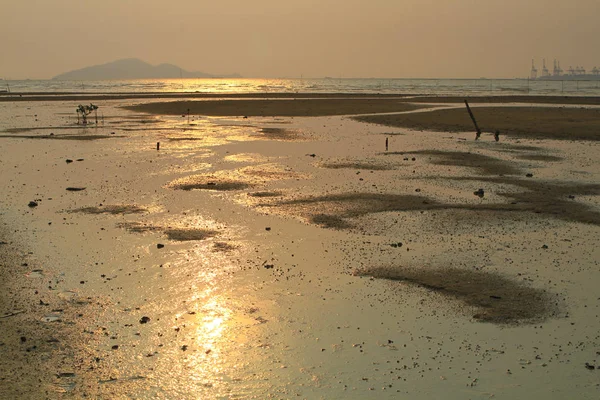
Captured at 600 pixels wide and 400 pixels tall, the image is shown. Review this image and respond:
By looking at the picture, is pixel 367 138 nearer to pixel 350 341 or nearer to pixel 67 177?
pixel 67 177

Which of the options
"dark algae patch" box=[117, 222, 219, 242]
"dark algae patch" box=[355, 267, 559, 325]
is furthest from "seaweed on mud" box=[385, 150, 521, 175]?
"dark algae patch" box=[117, 222, 219, 242]

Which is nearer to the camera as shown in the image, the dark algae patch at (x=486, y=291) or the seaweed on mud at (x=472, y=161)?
the dark algae patch at (x=486, y=291)

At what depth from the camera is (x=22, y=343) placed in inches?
335

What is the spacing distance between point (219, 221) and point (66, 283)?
536 centimetres

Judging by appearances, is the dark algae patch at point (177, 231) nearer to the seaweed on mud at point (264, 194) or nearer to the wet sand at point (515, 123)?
the seaweed on mud at point (264, 194)

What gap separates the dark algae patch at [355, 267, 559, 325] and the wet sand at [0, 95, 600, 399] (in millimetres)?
48

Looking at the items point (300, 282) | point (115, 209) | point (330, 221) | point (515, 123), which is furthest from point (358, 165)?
point (515, 123)

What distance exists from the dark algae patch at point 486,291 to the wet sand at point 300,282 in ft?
0.16

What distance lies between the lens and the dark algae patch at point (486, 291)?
9781 millimetres

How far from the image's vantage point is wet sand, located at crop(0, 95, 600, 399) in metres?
7.79

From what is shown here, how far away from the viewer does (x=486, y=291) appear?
10.8 meters

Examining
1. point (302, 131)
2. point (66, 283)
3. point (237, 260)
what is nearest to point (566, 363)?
point (237, 260)

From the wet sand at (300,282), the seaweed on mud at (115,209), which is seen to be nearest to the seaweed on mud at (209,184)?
the wet sand at (300,282)

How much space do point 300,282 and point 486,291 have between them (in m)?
3.35
